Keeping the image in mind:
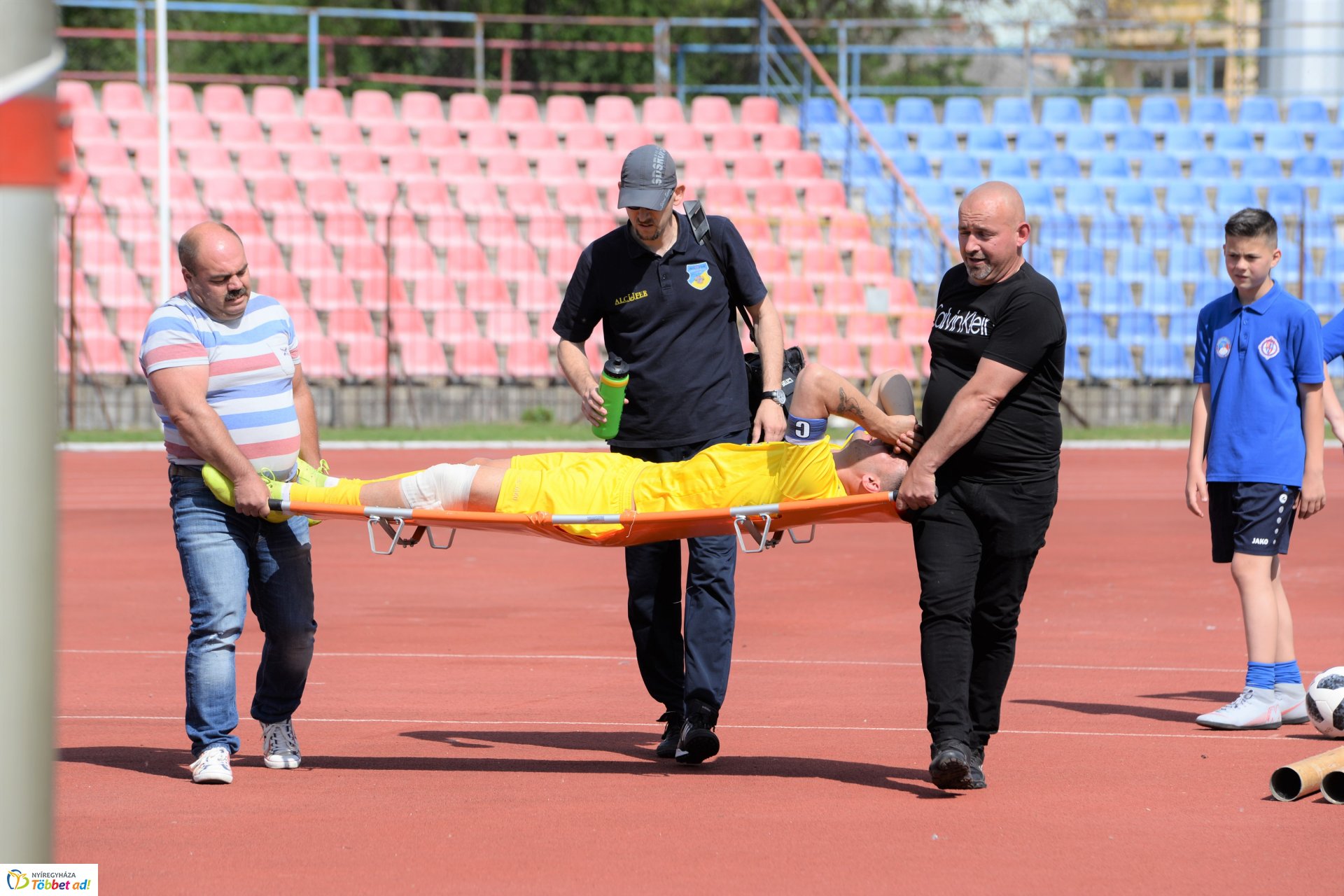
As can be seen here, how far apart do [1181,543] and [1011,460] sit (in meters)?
7.80

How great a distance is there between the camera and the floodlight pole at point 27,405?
1956 millimetres

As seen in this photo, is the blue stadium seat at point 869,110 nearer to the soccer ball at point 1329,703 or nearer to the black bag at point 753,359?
the black bag at point 753,359

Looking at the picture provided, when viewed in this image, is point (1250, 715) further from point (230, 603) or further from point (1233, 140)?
point (1233, 140)

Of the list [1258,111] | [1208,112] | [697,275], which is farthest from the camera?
[1258,111]

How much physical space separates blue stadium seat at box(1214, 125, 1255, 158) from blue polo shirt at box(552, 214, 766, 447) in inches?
833

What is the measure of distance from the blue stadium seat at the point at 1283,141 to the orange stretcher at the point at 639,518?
72.2 ft

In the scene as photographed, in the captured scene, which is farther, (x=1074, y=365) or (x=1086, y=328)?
(x=1086, y=328)

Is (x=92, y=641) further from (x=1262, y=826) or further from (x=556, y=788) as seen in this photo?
(x=1262, y=826)

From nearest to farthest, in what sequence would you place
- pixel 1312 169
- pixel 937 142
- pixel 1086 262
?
pixel 1086 262, pixel 1312 169, pixel 937 142

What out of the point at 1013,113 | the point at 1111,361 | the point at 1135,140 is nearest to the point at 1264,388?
Answer: the point at 1111,361

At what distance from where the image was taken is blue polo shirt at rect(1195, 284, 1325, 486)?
678cm

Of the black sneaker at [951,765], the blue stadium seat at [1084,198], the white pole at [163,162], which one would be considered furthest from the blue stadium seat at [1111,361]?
the black sneaker at [951,765]

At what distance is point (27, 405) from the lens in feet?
6.50

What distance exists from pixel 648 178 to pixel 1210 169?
20.8 metres
